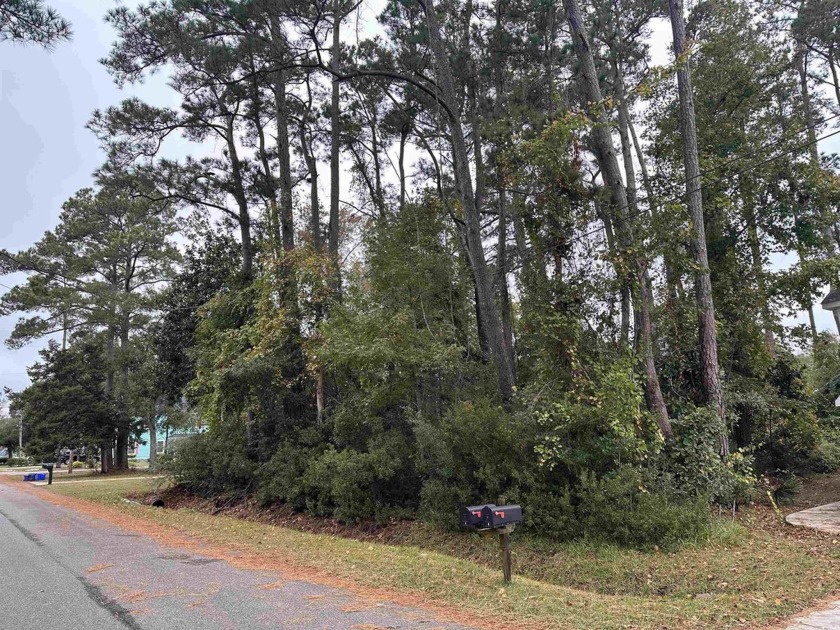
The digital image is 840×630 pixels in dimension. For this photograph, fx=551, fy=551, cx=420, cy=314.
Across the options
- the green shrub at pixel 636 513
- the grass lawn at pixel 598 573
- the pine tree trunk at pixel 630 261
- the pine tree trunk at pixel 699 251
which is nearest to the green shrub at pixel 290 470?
the grass lawn at pixel 598 573

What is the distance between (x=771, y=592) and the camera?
16.8ft

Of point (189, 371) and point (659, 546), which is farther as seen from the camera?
point (189, 371)

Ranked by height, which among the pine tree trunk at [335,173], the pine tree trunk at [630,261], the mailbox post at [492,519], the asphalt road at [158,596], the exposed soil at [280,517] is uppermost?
the pine tree trunk at [335,173]

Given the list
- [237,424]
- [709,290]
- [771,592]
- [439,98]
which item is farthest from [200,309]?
[771,592]

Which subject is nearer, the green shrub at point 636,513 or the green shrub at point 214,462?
the green shrub at point 636,513

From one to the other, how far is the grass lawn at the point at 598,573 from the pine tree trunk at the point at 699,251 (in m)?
2.06

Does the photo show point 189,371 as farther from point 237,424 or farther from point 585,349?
point 585,349

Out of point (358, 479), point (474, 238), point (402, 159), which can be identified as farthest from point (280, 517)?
point (402, 159)

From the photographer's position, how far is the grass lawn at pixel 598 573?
14.8 ft

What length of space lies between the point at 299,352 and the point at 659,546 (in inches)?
385

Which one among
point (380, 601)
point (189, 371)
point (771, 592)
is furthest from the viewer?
point (189, 371)

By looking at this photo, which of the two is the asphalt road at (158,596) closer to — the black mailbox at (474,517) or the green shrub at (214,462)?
the black mailbox at (474,517)

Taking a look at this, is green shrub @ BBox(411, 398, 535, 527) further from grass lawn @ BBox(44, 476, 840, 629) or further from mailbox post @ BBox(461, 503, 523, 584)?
mailbox post @ BBox(461, 503, 523, 584)

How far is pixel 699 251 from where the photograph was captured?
9.80 metres
